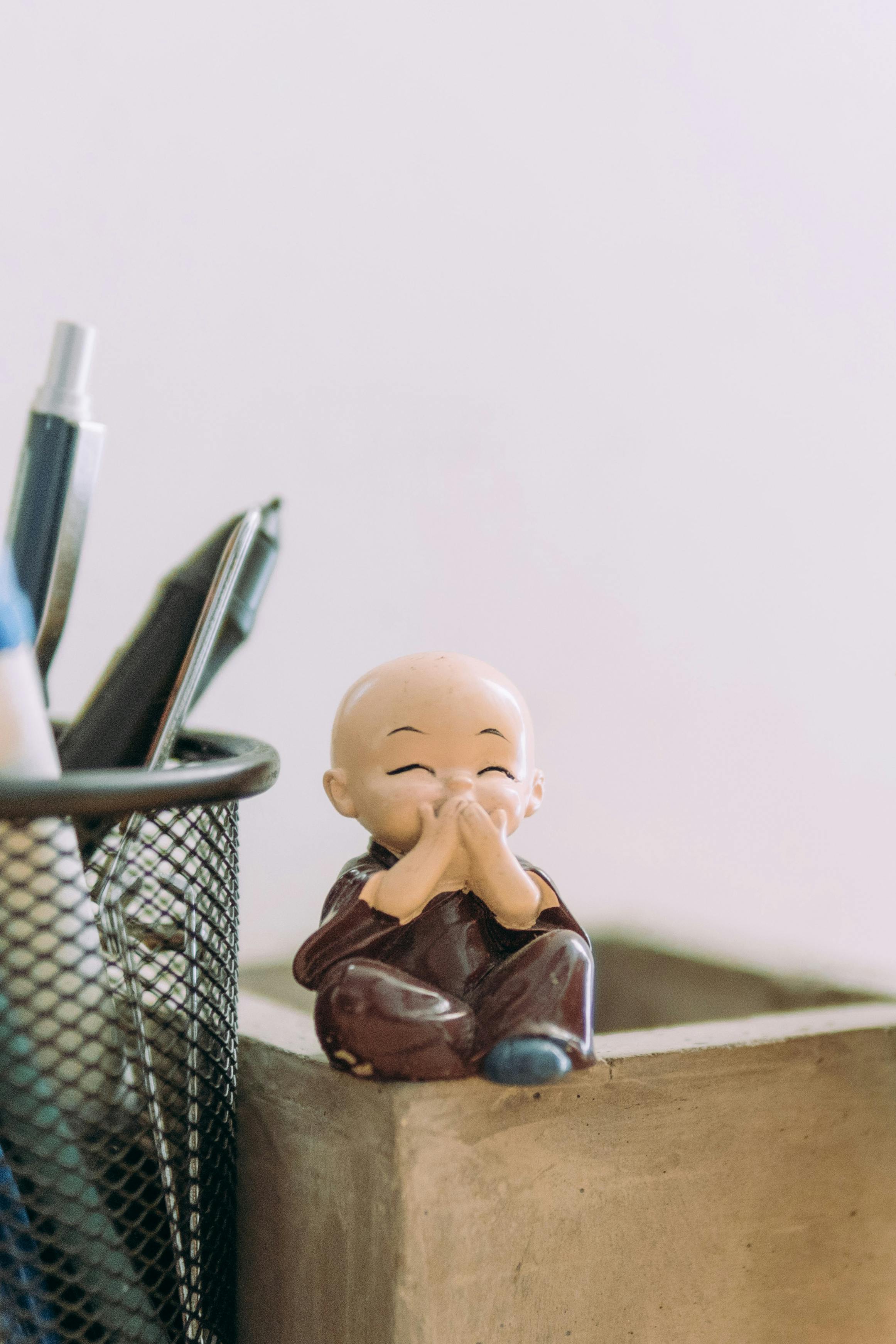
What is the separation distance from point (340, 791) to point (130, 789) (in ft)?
0.28

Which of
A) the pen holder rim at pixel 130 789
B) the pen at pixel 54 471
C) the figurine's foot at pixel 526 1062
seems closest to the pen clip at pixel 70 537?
the pen at pixel 54 471

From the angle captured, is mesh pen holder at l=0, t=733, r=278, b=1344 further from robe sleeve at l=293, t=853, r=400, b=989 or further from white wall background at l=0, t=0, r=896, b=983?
white wall background at l=0, t=0, r=896, b=983

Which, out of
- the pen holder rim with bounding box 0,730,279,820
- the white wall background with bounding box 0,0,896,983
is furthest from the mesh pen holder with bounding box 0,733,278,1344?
the white wall background with bounding box 0,0,896,983

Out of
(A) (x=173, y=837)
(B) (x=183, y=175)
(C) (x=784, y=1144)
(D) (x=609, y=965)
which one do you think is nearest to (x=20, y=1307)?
(A) (x=173, y=837)

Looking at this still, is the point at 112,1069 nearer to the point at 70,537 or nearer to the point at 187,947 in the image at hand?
the point at 187,947

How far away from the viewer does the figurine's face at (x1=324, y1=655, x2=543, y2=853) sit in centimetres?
31

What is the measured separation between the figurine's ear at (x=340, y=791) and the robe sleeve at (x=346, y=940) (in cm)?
3

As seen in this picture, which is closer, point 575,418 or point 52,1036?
point 52,1036

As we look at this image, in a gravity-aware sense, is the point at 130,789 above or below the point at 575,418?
below

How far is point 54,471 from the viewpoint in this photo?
35 centimetres

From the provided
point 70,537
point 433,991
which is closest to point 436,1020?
point 433,991

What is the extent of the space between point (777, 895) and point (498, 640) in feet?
0.69

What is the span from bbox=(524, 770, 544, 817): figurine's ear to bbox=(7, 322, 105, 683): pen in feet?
0.58

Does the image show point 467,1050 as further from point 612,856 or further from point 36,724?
point 612,856
